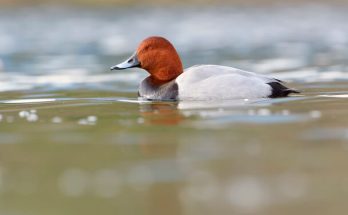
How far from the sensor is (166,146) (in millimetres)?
7219

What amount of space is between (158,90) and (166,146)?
3.84 m

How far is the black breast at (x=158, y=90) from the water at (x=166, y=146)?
0.59ft

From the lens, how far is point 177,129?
816cm

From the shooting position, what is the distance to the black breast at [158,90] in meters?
10.7

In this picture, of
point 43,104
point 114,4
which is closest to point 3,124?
point 43,104

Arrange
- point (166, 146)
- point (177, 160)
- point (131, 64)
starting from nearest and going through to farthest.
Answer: point (177, 160) < point (166, 146) < point (131, 64)

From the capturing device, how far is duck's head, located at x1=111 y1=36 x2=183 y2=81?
11.3 m

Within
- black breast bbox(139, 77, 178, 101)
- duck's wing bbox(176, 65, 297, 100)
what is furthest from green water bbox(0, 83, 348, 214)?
black breast bbox(139, 77, 178, 101)

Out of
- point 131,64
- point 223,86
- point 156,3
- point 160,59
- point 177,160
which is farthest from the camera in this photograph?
point 156,3

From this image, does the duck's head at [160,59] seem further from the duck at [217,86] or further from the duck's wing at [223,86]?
the duck's wing at [223,86]

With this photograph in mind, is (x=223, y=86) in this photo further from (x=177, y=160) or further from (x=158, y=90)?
(x=177, y=160)

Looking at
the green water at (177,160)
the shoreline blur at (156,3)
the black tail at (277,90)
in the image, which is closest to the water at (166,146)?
the green water at (177,160)

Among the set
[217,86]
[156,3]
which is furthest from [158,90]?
[156,3]

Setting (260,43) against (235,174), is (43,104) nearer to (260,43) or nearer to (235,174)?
(235,174)
